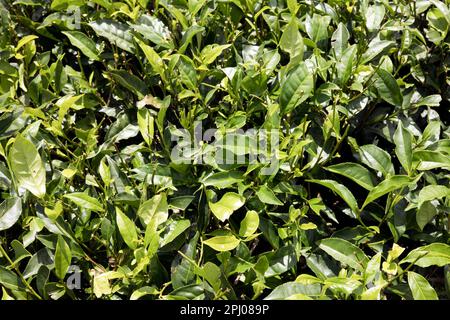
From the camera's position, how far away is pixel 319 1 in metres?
2.12

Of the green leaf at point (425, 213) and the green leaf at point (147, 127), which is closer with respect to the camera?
the green leaf at point (425, 213)

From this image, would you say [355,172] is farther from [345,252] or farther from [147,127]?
[147,127]

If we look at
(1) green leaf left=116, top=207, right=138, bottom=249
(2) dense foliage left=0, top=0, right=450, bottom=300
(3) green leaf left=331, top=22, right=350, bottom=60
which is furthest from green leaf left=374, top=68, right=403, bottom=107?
(1) green leaf left=116, top=207, right=138, bottom=249

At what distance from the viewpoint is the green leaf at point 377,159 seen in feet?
5.58

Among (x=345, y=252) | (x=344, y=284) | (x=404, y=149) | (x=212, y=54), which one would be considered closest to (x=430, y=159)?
(x=404, y=149)

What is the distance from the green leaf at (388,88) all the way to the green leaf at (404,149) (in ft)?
0.67

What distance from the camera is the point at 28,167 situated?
1543 mm

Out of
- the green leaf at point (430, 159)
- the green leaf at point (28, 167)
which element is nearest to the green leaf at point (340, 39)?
the green leaf at point (430, 159)

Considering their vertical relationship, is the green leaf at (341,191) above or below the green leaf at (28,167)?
below

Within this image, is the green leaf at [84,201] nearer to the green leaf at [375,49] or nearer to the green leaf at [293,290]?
the green leaf at [293,290]

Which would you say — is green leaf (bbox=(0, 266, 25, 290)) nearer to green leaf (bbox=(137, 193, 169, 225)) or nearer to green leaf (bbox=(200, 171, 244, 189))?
green leaf (bbox=(137, 193, 169, 225))

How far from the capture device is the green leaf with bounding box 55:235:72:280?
1.52 meters
